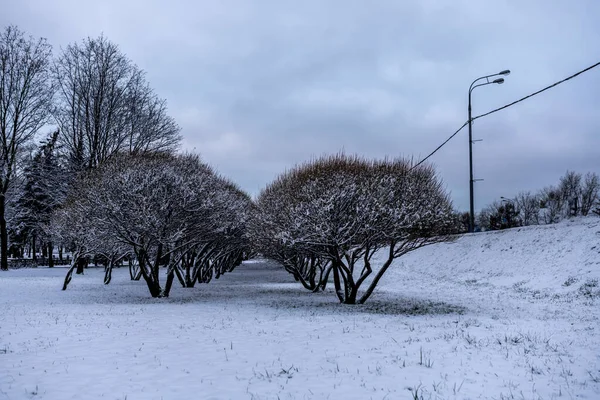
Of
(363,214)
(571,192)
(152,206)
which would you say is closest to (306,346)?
(363,214)

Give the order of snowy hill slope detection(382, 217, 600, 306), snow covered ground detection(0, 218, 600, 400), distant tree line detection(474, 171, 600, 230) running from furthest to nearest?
distant tree line detection(474, 171, 600, 230)
snowy hill slope detection(382, 217, 600, 306)
snow covered ground detection(0, 218, 600, 400)

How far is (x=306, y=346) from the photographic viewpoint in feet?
35.0

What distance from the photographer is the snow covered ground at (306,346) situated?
7.61 m

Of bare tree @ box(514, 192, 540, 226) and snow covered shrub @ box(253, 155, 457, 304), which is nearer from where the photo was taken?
snow covered shrub @ box(253, 155, 457, 304)

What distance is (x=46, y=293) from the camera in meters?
22.7

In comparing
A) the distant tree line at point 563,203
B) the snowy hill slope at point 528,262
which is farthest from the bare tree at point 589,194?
the snowy hill slope at point 528,262

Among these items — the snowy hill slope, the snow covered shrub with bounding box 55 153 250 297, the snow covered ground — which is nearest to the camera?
the snow covered ground

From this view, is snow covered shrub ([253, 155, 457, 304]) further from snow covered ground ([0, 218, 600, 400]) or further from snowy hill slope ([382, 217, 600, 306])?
snowy hill slope ([382, 217, 600, 306])

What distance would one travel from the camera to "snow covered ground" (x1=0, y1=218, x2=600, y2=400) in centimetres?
761

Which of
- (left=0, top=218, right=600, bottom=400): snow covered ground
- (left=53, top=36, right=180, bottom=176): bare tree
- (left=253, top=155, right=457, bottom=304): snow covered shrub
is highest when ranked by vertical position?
(left=53, top=36, right=180, bottom=176): bare tree

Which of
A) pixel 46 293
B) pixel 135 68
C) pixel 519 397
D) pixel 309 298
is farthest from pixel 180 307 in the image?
pixel 135 68

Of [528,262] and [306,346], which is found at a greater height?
[528,262]

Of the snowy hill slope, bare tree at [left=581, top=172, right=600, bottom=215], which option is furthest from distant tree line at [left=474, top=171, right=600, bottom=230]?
the snowy hill slope

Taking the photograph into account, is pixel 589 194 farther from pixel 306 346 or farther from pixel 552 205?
pixel 306 346
